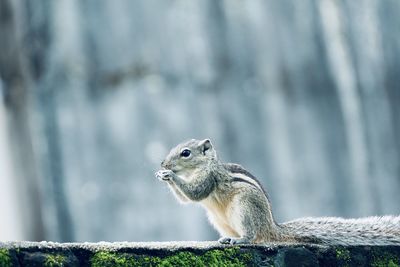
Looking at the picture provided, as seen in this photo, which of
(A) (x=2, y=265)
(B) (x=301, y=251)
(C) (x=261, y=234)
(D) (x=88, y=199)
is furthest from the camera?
(D) (x=88, y=199)

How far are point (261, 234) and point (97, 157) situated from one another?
4349 mm

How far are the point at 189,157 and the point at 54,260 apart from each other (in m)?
1.56

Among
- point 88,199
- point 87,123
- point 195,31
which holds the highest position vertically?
point 195,31

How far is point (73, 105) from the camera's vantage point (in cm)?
861

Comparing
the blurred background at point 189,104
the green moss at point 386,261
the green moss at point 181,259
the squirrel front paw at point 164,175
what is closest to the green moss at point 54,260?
the green moss at point 181,259

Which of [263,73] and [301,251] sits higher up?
[263,73]

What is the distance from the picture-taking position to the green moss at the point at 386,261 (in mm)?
3566

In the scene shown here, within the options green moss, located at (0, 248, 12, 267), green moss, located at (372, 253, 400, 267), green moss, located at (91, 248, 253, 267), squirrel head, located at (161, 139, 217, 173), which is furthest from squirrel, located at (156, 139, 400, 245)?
green moss, located at (0, 248, 12, 267)

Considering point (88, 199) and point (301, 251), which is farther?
point (88, 199)

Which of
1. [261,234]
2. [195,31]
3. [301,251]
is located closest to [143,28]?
[195,31]

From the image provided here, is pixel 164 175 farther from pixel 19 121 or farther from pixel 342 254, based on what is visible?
pixel 19 121

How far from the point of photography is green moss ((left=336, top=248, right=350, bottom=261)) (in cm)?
354

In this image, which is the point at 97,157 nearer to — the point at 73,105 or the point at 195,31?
the point at 73,105

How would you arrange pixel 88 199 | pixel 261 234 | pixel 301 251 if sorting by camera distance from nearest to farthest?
pixel 301 251 → pixel 261 234 → pixel 88 199
